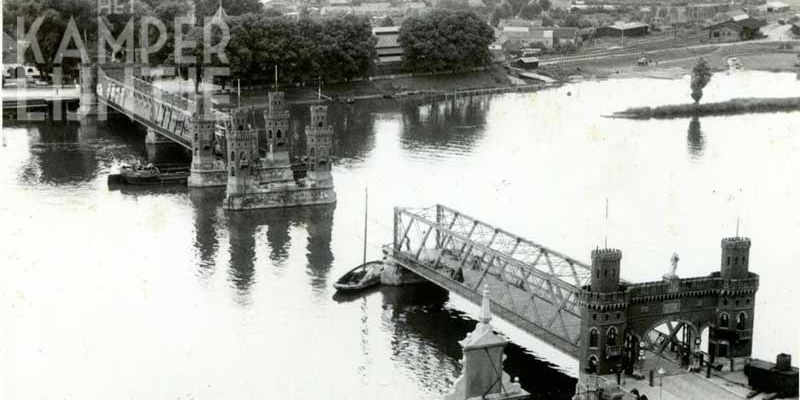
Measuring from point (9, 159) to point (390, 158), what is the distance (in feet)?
128

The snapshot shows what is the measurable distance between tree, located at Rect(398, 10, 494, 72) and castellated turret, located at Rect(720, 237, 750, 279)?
13352cm

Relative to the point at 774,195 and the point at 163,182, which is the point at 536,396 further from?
the point at 163,182

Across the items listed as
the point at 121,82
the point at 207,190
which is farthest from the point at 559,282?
the point at 121,82

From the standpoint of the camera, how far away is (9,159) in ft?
395

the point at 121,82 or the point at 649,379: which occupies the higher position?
the point at 121,82

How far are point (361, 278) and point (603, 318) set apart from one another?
24616 millimetres

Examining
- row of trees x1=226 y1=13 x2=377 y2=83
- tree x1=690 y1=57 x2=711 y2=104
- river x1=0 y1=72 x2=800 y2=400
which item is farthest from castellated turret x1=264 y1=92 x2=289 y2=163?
tree x1=690 y1=57 x2=711 y2=104

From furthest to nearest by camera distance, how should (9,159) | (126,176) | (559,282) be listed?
(9,159), (126,176), (559,282)

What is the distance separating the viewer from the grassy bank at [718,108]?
154 meters

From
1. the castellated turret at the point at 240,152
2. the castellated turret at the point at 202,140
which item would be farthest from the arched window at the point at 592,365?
the castellated turret at the point at 202,140

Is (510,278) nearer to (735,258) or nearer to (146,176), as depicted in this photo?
(735,258)

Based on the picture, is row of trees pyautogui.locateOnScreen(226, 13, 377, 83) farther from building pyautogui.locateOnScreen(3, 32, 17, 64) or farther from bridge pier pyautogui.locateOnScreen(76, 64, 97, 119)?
building pyautogui.locateOnScreen(3, 32, 17, 64)

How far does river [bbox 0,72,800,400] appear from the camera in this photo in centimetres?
6259

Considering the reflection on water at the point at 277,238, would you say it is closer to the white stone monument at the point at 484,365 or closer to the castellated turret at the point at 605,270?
the castellated turret at the point at 605,270
